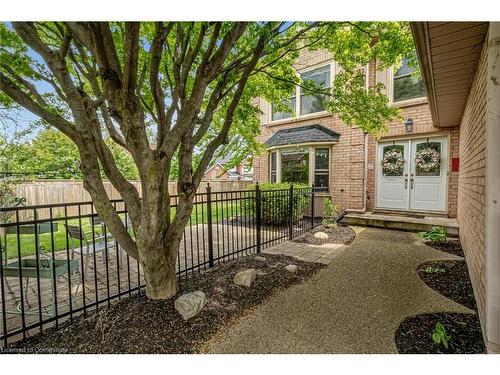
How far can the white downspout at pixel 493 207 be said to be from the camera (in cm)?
191

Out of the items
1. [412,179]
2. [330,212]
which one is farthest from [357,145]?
[330,212]

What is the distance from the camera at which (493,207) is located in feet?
6.40

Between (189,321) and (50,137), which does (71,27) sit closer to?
(189,321)

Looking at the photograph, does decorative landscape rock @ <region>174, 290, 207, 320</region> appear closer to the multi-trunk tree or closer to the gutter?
the multi-trunk tree

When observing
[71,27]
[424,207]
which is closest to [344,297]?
[71,27]

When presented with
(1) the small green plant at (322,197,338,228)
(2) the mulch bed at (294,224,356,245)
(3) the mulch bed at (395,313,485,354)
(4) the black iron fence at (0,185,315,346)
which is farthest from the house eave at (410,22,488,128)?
(1) the small green plant at (322,197,338,228)

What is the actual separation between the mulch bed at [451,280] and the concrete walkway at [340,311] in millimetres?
117

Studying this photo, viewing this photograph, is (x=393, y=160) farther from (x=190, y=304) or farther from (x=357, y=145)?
(x=190, y=304)

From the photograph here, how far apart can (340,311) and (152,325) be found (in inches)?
77.5

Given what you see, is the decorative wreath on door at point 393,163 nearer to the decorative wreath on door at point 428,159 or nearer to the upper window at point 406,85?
the decorative wreath on door at point 428,159

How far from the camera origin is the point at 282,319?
259 cm

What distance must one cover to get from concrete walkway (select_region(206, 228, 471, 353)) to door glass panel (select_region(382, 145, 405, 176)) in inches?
156

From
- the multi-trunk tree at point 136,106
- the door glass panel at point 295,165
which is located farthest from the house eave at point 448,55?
the door glass panel at point 295,165

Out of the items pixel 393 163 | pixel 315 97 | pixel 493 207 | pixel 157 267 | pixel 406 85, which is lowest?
pixel 157 267
